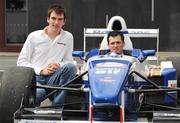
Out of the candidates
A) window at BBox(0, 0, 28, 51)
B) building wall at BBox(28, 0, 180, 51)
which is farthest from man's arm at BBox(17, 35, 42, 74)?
window at BBox(0, 0, 28, 51)

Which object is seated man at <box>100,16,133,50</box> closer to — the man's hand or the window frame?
the man's hand

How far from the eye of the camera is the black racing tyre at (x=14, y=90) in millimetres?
5613

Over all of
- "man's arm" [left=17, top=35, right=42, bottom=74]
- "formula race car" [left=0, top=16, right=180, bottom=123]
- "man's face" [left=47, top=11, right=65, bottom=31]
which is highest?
"man's face" [left=47, top=11, right=65, bottom=31]

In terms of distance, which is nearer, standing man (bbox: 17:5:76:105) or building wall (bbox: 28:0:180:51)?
standing man (bbox: 17:5:76:105)

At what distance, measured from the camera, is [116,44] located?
634cm

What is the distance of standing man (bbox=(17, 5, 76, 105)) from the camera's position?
21.5 feet

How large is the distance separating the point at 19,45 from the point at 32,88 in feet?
35.3

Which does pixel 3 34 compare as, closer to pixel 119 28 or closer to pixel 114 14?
pixel 114 14

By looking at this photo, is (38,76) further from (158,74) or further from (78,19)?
(78,19)

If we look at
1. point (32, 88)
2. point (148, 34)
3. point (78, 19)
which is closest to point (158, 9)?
point (78, 19)

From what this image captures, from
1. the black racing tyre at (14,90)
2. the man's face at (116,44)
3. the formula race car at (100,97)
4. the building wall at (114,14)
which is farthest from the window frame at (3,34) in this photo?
the black racing tyre at (14,90)

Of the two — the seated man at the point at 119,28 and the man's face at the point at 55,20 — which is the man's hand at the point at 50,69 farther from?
the seated man at the point at 119,28

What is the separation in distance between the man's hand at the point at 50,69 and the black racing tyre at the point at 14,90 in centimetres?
64

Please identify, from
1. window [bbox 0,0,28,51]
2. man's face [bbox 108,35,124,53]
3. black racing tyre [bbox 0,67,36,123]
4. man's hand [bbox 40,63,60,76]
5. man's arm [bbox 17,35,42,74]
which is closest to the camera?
black racing tyre [bbox 0,67,36,123]
